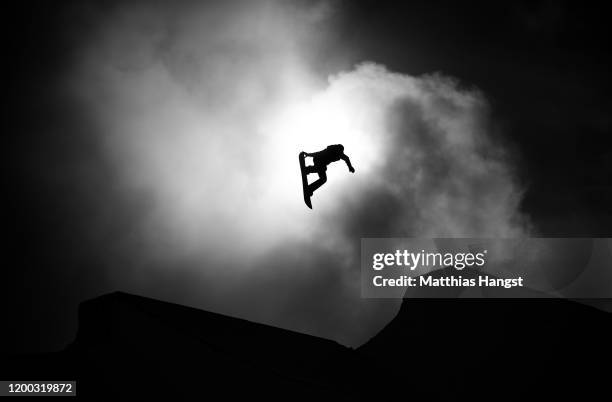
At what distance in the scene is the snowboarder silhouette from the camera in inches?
471

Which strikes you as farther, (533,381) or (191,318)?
(533,381)

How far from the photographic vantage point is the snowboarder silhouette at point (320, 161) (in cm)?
1198

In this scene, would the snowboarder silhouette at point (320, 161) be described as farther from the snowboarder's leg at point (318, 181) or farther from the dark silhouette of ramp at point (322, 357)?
the dark silhouette of ramp at point (322, 357)

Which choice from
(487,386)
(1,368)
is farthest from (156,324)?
(487,386)

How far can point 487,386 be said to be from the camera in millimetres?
20719

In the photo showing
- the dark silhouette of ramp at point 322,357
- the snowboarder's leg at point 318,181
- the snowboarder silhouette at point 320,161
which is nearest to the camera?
the dark silhouette of ramp at point 322,357

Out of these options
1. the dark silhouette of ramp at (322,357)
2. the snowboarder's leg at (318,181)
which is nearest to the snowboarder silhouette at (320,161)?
the snowboarder's leg at (318,181)

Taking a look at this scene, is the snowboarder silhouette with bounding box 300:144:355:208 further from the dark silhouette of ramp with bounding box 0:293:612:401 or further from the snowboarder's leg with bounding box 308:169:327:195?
the dark silhouette of ramp with bounding box 0:293:612:401

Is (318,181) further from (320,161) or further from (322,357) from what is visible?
(322,357)

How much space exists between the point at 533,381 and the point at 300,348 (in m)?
12.3

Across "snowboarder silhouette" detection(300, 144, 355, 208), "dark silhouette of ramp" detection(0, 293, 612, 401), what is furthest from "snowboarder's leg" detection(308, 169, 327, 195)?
"dark silhouette of ramp" detection(0, 293, 612, 401)

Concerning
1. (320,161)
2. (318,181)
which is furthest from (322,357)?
(320,161)

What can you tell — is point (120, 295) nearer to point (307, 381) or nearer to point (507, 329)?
point (307, 381)

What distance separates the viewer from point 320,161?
39.9 feet
